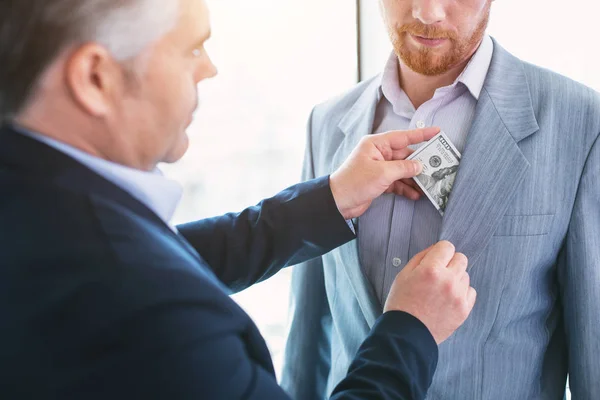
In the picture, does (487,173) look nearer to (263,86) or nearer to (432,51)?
(432,51)

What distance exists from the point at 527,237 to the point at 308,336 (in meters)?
0.75

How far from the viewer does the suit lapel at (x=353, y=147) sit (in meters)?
1.39

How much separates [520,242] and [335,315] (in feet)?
1.83

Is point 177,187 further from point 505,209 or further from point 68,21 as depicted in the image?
point 505,209

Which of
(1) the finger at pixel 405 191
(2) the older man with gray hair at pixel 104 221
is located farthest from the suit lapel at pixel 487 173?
(2) the older man with gray hair at pixel 104 221

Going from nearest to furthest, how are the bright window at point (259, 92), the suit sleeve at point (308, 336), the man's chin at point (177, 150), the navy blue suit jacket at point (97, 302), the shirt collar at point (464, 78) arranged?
the navy blue suit jacket at point (97, 302) → the man's chin at point (177, 150) → the shirt collar at point (464, 78) → the suit sleeve at point (308, 336) → the bright window at point (259, 92)

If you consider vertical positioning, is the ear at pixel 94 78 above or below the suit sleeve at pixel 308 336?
above

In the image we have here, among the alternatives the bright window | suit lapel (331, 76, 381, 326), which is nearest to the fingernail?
suit lapel (331, 76, 381, 326)

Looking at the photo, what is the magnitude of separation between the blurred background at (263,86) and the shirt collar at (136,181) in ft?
4.11

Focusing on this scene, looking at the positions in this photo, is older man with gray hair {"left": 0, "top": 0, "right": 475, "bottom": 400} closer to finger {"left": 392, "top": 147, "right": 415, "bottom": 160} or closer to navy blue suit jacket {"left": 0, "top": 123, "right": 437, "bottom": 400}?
navy blue suit jacket {"left": 0, "top": 123, "right": 437, "bottom": 400}

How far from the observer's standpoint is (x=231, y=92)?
218cm

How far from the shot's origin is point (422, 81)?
1410mm

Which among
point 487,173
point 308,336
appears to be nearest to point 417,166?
point 487,173

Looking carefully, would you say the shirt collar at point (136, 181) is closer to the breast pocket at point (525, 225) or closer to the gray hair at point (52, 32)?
the gray hair at point (52, 32)
